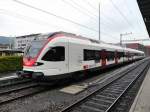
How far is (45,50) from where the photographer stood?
10.3 meters

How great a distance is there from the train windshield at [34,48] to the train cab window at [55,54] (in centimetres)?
56

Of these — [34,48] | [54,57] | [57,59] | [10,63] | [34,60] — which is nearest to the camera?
[34,60]

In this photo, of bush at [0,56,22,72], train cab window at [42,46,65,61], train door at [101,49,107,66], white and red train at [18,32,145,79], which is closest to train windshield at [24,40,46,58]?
white and red train at [18,32,145,79]

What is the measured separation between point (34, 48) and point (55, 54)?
4.37 feet

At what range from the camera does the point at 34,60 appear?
10266 millimetres

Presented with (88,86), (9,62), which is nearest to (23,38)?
(9,62)

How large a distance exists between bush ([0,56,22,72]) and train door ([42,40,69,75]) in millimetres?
8245

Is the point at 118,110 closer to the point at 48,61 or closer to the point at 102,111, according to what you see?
the point at 102,111

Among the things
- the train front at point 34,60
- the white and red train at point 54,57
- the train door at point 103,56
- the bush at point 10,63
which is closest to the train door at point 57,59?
the white and red train at point 54,57

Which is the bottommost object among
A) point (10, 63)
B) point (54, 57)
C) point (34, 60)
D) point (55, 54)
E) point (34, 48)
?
point (10, 63)

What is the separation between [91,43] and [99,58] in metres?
2.15

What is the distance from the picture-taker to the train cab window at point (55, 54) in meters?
10.3

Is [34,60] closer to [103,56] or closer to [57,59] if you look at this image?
[57,59]

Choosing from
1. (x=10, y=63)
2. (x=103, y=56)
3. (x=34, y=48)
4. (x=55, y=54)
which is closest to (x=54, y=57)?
(x=55, y=54)
